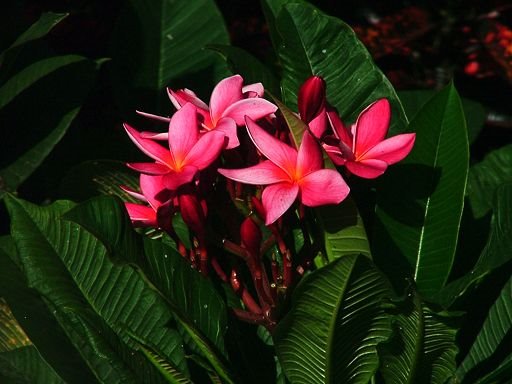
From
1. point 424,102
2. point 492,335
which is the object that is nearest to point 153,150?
point 492,335

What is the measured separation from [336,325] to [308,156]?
18 cm

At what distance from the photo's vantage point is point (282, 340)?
3.51ft

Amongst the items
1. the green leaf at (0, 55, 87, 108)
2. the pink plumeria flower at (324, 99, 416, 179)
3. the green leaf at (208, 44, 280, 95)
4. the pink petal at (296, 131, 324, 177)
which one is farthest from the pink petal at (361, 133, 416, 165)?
the green leaf at (0, 55, 87, 108)

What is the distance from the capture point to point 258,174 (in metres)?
1.06

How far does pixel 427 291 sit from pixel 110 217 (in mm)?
454

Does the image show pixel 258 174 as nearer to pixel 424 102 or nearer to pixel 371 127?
pixel 371 127

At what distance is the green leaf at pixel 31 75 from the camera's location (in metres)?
1.46

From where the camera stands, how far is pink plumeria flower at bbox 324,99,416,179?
1110 millimetres

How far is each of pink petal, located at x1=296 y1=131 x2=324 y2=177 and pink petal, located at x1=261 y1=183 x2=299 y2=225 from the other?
20 mm

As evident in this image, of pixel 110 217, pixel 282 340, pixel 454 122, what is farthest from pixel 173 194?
pixel 454 122

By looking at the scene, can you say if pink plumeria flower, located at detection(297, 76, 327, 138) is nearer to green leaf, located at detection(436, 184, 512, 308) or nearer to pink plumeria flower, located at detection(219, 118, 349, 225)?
pink plumeria flower, located at detection(219, 118, 349, 225)

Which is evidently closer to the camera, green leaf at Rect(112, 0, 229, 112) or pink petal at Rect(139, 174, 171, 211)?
pink petal at Rect(139, 174, 171, 211)

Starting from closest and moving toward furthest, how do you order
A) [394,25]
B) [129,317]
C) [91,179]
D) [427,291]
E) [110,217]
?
[110,217], [129,317], [427,291], [91,179], [394,25]

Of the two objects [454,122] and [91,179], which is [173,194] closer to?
[91,179]
